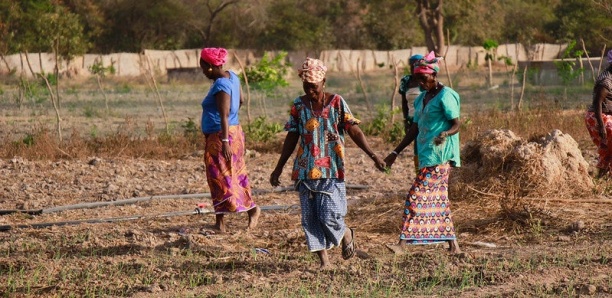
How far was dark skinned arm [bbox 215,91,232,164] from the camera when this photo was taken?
7.21 m

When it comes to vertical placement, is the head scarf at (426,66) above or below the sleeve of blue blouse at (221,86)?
above

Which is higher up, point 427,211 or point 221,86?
point 221,86

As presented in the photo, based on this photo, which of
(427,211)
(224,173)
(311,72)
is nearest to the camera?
(311,72)

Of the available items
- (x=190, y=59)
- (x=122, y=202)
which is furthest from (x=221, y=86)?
(x=190, y=59)

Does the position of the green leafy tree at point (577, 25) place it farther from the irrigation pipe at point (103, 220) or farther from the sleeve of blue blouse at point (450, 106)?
the sleeve of blue blouse at point (450, 106)

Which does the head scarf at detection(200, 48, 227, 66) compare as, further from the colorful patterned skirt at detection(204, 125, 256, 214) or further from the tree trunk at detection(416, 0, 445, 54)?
the tree trunk at detection(416, 0, 445, 54)

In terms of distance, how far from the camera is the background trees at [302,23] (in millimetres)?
37156

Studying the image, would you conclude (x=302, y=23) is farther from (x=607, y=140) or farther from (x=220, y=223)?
(x=220, y=223)

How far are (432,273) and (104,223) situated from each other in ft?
10.3

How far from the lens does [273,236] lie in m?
7.36

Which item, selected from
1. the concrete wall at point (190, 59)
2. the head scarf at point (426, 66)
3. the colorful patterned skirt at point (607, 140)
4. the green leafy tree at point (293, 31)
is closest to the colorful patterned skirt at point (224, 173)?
the head scarf at point (426, 66)

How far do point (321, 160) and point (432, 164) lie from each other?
0.78m

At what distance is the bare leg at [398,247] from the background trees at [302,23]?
29000 millimetres

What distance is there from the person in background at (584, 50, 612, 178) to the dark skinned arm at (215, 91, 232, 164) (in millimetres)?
3465
